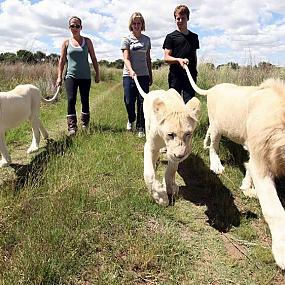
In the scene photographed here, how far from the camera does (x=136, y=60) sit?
709 centimetres

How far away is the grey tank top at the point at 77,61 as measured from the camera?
7.26 meters

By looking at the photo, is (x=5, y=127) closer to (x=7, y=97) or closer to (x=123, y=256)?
(x=7, y=97)

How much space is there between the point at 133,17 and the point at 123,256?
4.86m

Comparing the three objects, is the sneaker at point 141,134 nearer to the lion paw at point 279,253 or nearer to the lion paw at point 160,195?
the lion paw at point 160,195

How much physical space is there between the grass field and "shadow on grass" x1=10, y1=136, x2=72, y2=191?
0.03m

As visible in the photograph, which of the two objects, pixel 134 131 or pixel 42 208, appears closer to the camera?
pixel 42 208

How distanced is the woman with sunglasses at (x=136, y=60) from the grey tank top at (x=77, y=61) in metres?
0.80

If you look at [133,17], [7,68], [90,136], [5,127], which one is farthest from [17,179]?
[7,68]

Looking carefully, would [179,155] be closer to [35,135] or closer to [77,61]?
[35,135]

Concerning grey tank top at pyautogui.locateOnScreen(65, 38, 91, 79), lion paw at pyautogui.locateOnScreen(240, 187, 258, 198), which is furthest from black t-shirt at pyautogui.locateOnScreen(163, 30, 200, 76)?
lion paw at pyautogui.locateOnScreen(240, 187, 258, 198)

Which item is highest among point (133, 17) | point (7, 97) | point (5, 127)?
point (133, 17)

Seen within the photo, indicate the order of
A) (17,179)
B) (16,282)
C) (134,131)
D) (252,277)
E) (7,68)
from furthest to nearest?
(7,68)
(134,131)
(17,179)
(252,277)
(16,282)

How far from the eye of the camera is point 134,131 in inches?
294

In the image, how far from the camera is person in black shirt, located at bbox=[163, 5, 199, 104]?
6.24 metres
